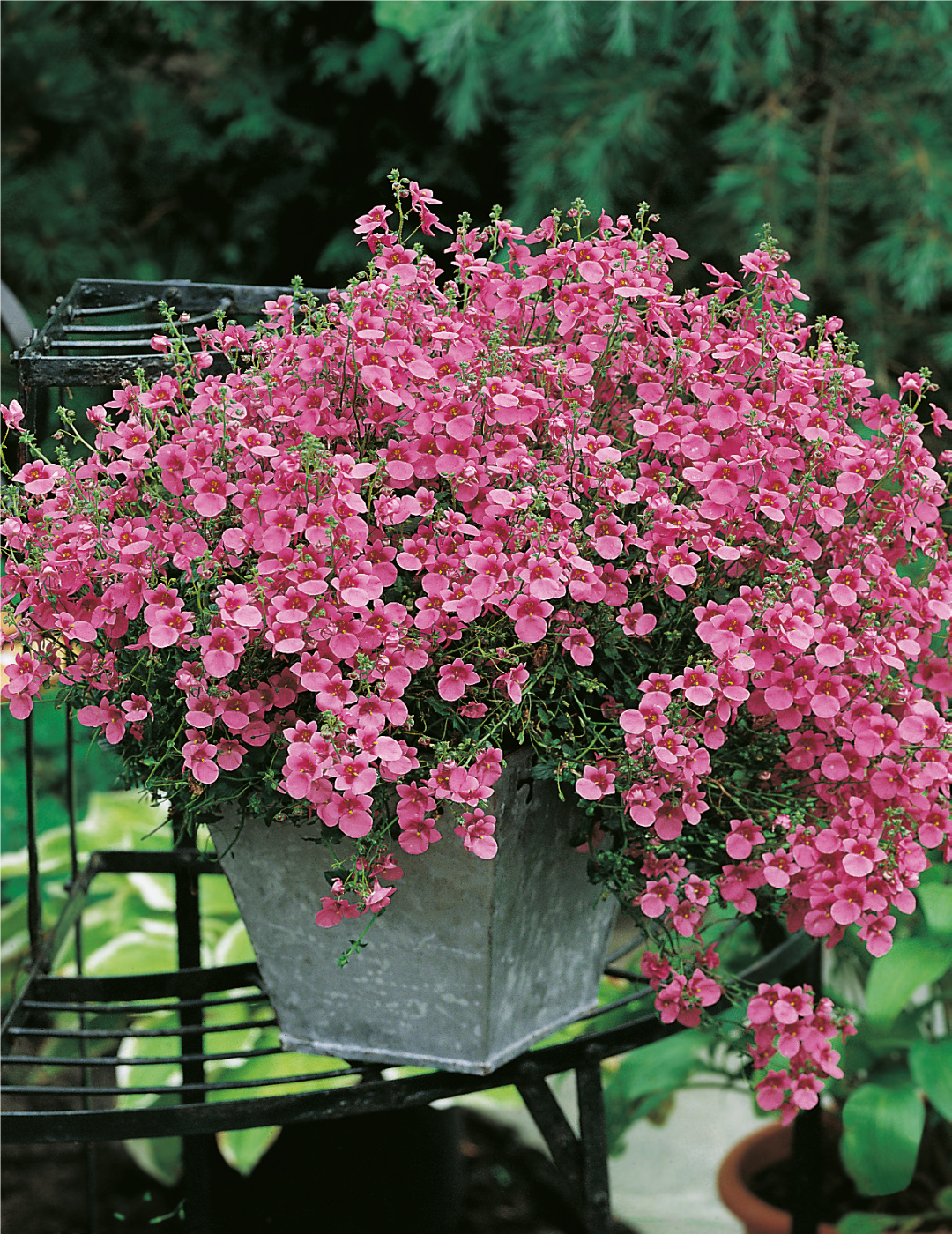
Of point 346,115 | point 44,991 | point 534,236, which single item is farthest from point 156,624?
point 346,115

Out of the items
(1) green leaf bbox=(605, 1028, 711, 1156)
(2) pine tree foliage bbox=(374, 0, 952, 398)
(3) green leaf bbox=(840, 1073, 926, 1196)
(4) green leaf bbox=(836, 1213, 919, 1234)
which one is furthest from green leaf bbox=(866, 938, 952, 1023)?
(2) pine tree foliage bbox=(374, 0, 952, 398)

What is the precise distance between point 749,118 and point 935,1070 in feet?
4.75

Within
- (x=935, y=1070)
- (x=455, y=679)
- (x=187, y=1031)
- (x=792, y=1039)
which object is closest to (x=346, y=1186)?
(x=187, y=1031)

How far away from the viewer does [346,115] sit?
2.39 meters

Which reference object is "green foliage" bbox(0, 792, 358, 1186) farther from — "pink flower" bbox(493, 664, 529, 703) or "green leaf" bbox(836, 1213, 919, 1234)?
"pink flower" bbox(493, 664, 529, 703)

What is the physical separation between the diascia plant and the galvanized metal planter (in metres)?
0.03

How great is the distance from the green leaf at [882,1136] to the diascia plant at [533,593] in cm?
63

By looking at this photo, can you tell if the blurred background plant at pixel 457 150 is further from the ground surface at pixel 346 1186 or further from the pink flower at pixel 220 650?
the pink flower at pixel 220 650

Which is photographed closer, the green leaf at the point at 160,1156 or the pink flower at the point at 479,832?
the pink flower at the point at 479,832

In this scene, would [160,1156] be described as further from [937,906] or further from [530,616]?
[530,616]

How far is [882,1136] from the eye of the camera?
51.8 inches

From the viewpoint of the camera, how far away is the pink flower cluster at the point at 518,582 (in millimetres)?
686

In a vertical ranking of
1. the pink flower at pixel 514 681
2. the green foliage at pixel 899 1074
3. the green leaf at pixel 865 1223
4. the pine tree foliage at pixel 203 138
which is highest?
the pine tree foliage at pixel 203 138

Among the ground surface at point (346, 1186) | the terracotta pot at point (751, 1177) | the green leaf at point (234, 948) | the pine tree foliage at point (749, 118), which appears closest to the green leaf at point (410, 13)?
the pine tree foliage at point (749, 118)
